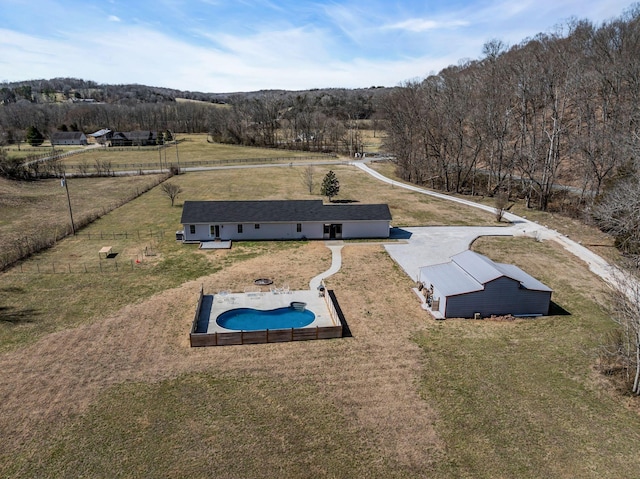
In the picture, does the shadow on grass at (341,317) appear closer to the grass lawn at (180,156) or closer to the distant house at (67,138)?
the grass lawn at (180,156)

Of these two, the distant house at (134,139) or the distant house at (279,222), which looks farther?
the distant house at (134,139)

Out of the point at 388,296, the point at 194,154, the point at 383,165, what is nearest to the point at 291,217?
the point at 388,296

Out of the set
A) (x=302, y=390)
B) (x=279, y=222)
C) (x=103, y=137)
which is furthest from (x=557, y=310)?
(x=103, y=137)

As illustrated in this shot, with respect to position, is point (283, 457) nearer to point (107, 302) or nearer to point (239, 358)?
point (239, 358)

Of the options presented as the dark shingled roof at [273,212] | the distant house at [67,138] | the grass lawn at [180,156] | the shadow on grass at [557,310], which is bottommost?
the shadow on grass at [557,310]

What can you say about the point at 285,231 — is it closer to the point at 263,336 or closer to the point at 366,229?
the point at 366,229

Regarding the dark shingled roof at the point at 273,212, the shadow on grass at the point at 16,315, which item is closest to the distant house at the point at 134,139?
the dark shingled roof at the point at 273,212

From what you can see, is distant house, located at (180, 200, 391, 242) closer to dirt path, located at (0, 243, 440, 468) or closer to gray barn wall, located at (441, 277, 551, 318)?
dirt path, located at (0, 243, 440, 468)
